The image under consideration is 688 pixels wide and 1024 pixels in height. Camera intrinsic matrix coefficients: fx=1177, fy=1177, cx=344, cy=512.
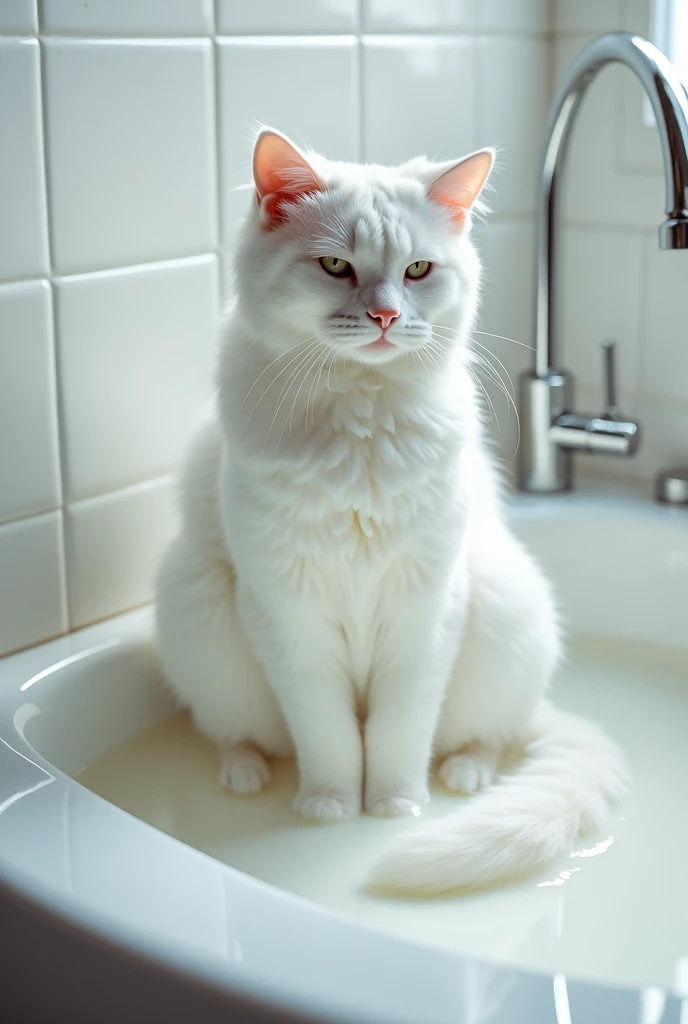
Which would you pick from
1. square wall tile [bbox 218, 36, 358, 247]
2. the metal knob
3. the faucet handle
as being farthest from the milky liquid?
square wall tile [bbox 218, 36, 358, 247]

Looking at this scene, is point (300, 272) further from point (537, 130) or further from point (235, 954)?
point (537, 130)

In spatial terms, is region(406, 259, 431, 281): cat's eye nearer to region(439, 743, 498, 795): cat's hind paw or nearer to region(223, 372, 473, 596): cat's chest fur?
region(223, 372, 473, 596): cat's chest fur

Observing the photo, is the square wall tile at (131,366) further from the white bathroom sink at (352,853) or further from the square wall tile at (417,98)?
the square wall tile at (417,98)

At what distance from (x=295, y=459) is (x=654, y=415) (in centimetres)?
82

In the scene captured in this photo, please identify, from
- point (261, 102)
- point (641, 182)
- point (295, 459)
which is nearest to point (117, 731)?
point (295, 459)

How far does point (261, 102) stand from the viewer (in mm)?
1378

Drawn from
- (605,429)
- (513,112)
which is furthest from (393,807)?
(513,112)

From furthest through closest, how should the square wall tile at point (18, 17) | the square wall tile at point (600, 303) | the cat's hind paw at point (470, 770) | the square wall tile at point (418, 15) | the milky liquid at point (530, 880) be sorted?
the square wall tile at point (600, 303) < the square wall tile at point (418, 15) < the cat's hind paw at point (470, 770) < the square wall tile at point (18, 17) < the milky liquid at point (530, 880)

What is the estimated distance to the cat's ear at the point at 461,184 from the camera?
3.49ft

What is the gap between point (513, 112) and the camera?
5.58 feet

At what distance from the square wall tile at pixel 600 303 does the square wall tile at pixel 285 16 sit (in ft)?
1.57

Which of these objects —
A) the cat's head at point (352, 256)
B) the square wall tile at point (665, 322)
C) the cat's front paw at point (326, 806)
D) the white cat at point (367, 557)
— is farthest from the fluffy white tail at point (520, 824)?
the square wall tile at point (665, 322)

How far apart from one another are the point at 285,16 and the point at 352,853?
0.94 meters

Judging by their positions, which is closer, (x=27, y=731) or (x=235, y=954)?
(x=235, y=954)
